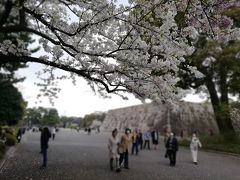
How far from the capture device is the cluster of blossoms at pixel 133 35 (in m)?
8.16

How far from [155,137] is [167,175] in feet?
54.9

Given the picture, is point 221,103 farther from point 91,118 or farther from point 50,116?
point 91,118

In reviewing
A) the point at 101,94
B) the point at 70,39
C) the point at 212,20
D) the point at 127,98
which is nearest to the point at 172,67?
the point at 212,20

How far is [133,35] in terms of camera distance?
8875mm

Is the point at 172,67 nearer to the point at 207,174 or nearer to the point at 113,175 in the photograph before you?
the point at 113,175

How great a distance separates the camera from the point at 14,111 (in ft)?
206

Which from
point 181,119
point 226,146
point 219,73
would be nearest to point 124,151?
point 226,146

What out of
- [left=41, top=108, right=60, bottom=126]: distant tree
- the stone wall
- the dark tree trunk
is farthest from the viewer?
[left=41, top=108, right=60, bottom=126]: distant tree

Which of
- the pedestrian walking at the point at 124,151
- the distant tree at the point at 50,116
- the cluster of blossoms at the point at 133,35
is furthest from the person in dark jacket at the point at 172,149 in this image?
the distant tree at the point at 50,116

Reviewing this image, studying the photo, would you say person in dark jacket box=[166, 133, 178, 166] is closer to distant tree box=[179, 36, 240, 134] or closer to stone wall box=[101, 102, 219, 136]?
distant tree box=[179, 36, 240, 134]

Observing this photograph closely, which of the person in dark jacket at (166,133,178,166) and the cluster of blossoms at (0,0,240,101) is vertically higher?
the cluster of blossoms at (0,0,240,101)

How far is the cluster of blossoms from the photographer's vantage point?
816cm

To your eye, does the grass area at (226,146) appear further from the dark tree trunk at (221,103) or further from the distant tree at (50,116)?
the distant tree at (50,116)

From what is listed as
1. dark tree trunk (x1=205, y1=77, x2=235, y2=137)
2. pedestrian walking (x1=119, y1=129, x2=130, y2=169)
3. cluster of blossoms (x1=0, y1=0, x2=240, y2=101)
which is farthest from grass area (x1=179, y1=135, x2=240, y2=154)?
cluster of blossoms (x1=0, y1=0, x2=240, y2=101)
